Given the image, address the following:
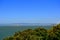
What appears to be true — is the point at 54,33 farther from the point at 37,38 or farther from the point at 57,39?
the point at 37,38

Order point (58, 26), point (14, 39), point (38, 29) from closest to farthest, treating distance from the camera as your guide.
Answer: point (14, 39) < point (38, 29) < point (58, 26)

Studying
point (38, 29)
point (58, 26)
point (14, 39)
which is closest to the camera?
point (14, 39)

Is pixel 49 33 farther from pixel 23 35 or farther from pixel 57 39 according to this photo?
pixel 23 35

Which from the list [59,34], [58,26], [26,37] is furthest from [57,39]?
[26,37]

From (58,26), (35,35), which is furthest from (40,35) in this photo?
(58,26)

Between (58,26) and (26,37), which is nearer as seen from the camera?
(26,37)

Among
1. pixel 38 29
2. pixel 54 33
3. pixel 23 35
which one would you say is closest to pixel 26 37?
pixel 23 35

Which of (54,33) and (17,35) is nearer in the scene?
(17,35)

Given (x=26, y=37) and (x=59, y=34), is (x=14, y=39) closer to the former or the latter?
(x=26, y=37)
